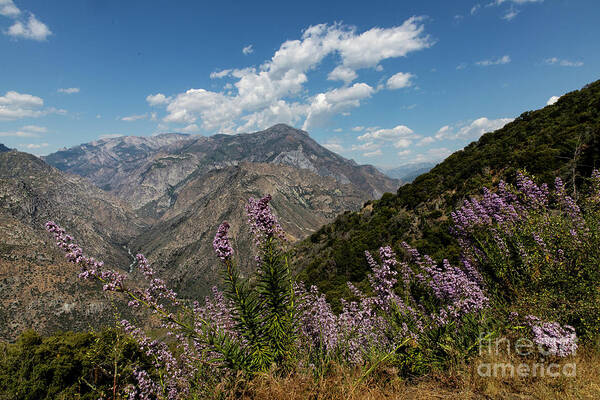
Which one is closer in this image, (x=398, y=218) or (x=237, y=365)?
(x=237, y=365)

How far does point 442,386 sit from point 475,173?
3046cm

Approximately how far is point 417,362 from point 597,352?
282 centimetres

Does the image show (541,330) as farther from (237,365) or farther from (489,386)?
(237,365)

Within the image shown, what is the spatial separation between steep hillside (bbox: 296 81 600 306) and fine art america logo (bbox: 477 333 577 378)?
13315 millimetres

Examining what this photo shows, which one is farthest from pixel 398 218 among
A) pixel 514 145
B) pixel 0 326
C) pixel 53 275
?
pixel 53 275

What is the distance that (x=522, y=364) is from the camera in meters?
4.02

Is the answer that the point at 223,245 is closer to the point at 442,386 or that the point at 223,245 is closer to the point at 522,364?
the point at 442,386

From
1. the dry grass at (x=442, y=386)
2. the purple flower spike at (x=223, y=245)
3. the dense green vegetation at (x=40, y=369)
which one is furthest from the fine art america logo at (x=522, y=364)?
the dense green vegetation at (x=40, y=369)

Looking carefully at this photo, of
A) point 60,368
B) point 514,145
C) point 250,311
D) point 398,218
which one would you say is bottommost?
point 60,368

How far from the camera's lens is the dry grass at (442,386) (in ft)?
11.0

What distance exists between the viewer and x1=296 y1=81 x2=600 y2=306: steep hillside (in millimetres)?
19562

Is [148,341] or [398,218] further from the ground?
[148,341]

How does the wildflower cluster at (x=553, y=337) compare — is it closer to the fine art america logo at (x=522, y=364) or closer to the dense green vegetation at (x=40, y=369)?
the fine art america logo at (x=522, y=364)

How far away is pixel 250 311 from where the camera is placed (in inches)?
167
